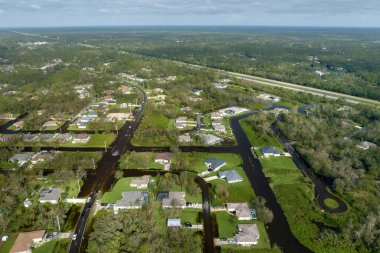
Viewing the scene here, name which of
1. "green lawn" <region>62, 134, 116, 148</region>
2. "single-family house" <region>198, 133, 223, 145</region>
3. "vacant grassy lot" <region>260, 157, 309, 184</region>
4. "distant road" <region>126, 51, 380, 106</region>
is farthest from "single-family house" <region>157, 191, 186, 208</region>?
"distant road" <region>126, 51, 380, 106</region>

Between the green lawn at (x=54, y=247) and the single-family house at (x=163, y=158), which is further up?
the single-family house at (x=163, y=158)

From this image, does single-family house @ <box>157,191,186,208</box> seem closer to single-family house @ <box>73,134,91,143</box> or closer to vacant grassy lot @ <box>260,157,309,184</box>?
vacant grassy lot @ <box>260,157,309,184</box>

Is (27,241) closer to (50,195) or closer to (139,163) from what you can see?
(50,195)

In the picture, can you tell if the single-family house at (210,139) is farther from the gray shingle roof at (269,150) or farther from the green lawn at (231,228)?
the green lawn at (231,228)

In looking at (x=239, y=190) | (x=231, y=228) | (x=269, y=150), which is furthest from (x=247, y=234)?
(x=269, y=150)

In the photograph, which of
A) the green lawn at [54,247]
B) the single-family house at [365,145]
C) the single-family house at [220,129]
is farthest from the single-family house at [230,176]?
the single-family house at [365,145]
